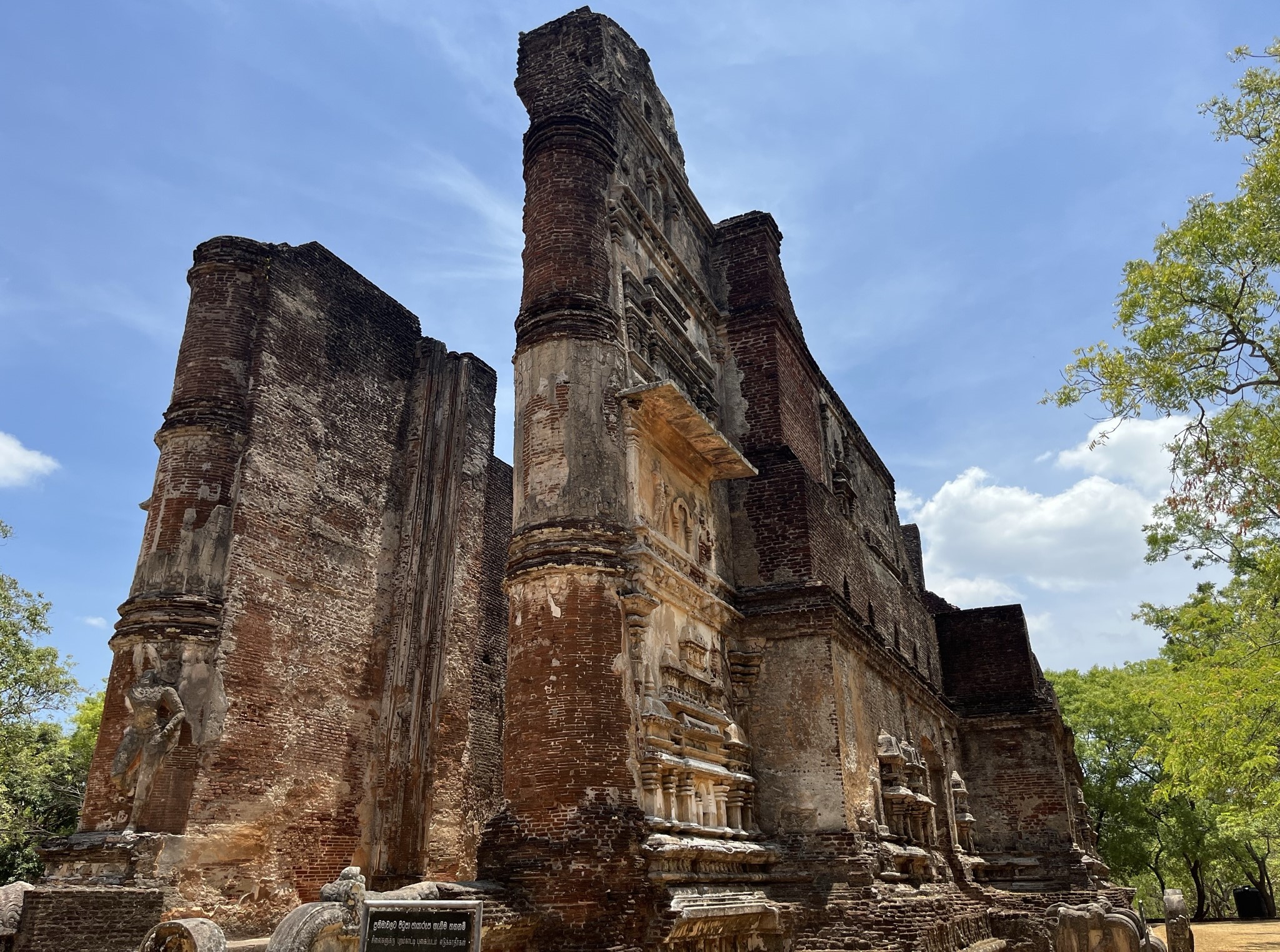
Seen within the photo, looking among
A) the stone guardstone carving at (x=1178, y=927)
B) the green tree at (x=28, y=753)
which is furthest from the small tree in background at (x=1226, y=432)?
the green tree at (x=28, y=753)

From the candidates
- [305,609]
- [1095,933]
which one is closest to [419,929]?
[1095,933]

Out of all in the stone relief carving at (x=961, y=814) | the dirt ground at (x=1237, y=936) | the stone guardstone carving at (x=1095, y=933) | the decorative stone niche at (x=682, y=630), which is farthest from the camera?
the dirt ground at (x=1237, y=936)

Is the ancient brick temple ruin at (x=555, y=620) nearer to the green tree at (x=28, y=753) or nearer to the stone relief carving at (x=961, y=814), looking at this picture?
the stone relief carving at (x=961, y=814)

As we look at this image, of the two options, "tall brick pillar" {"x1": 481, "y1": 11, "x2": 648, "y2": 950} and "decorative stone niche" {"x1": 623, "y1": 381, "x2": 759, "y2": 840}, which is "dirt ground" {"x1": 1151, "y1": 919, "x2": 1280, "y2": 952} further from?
"tall brick pillar" {"x1": 481, "y1": 11, "x2": 648, "y2": 950}

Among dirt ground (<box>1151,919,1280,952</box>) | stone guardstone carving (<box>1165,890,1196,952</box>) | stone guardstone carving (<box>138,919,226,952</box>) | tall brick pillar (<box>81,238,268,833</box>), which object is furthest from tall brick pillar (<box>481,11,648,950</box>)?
dirt ground (<box>1151,919,1280,952</box>)

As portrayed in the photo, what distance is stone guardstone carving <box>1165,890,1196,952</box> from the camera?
707 inches

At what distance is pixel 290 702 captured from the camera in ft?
47.7

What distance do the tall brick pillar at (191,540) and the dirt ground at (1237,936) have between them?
23397 millimetres

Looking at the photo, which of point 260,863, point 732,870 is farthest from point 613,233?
point 260,863

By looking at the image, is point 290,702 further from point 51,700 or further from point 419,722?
point 51,700

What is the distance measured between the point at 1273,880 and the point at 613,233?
2042 inches

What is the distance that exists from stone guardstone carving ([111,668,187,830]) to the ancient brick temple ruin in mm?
48

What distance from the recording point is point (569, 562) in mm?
10500

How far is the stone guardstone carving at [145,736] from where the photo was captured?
1195cm
